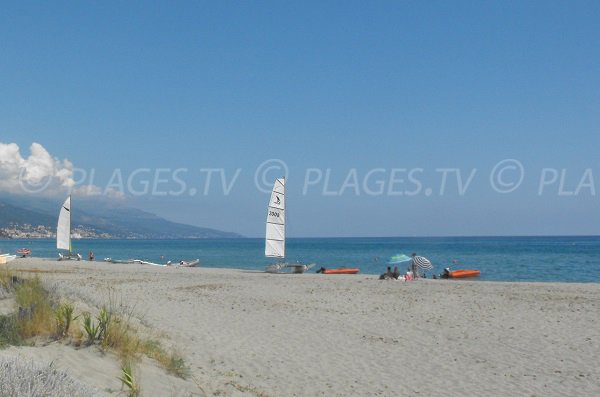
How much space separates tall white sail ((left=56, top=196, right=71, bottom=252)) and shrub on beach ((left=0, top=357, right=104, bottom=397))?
45.0 meters

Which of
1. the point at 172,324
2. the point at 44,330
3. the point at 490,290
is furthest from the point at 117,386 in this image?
the point at 490,290

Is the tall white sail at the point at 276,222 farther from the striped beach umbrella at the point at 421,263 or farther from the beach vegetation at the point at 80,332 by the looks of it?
the beach vegetation at the point at 80,332

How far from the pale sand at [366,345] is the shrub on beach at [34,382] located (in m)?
0.88

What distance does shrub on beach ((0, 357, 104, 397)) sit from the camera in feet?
15.1

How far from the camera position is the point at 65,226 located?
48.6 meters

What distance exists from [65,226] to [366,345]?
1682 inches

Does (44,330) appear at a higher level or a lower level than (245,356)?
higher

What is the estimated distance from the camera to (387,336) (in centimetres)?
1258

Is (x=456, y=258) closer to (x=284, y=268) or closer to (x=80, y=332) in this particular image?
(x=284, y=268)

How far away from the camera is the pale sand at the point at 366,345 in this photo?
28.4 feet

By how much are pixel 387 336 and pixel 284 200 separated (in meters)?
26.3

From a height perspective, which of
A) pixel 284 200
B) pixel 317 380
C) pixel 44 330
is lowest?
pixel 317 380

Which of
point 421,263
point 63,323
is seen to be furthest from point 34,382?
point 421,263

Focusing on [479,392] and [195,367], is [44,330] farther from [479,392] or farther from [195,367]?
[479,392]
